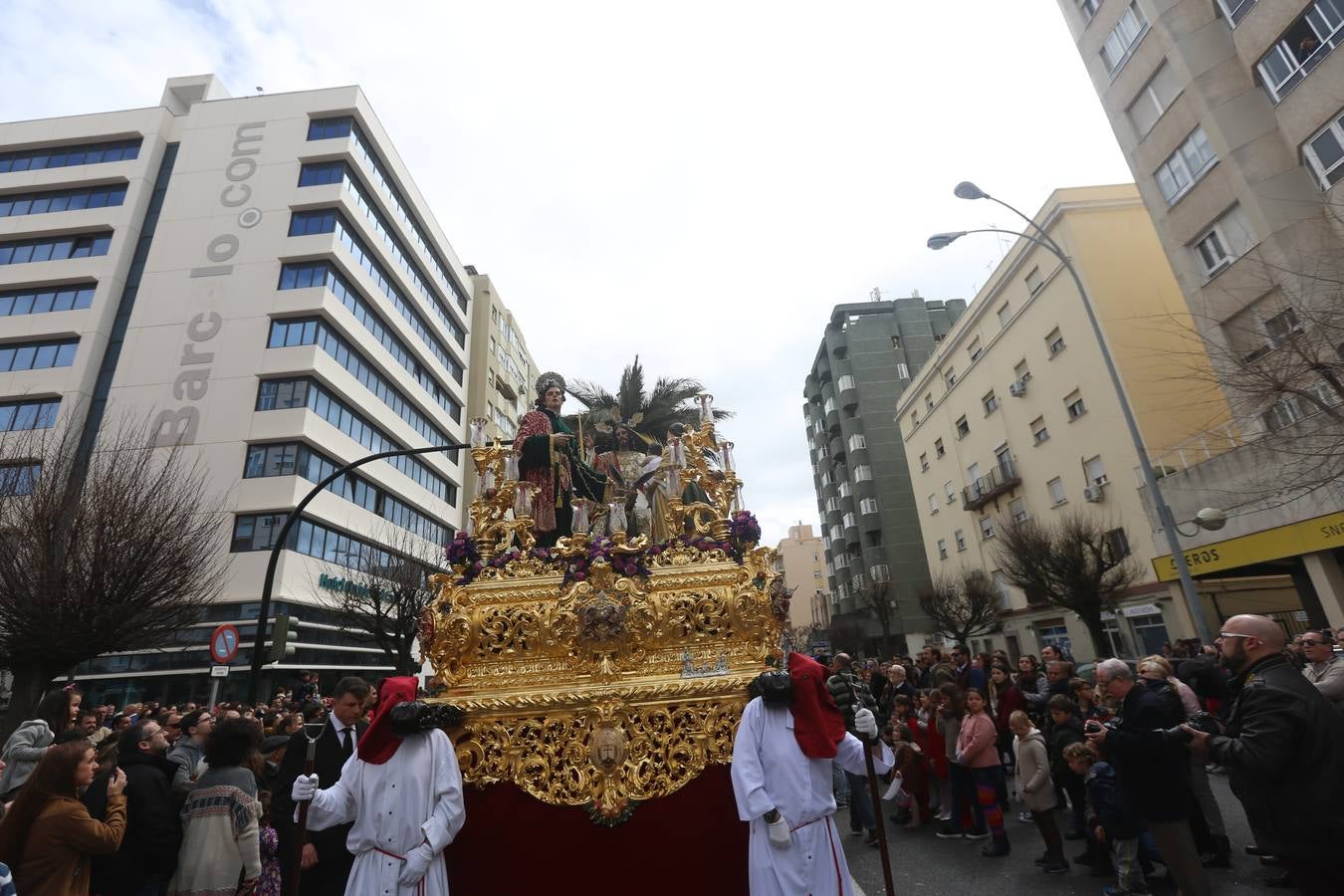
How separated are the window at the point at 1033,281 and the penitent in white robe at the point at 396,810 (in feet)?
87.1

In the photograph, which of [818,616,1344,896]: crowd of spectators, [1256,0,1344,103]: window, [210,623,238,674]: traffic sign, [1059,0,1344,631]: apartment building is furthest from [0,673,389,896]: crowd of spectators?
[1256,0,1344,103]: window

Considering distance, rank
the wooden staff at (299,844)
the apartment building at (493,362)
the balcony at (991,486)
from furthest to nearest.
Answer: the apartment building at (493,362) < the balcony at (991,486) < the wooden staff at (299,844)

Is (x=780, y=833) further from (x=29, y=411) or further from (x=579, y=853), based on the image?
(x=29, y=411)

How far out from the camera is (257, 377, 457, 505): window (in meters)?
24.1

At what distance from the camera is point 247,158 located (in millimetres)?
28609

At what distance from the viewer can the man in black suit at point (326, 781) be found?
4566 mm

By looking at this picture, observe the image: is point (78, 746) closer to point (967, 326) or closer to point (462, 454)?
point (967, 326)

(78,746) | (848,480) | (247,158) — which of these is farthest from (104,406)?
(848,480)

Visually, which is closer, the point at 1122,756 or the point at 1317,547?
the point at 1122,756

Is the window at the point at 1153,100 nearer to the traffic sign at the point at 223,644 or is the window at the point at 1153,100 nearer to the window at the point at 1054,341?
the window at the point at 1054,341

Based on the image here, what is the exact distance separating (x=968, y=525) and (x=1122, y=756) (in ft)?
96.5

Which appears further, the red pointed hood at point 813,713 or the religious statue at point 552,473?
the religious statue at point 552,473

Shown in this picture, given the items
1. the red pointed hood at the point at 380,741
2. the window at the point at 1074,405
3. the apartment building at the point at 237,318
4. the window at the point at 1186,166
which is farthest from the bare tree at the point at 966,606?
the red pointed hood at the point at 380,741

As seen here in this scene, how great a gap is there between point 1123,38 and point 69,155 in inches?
1627
